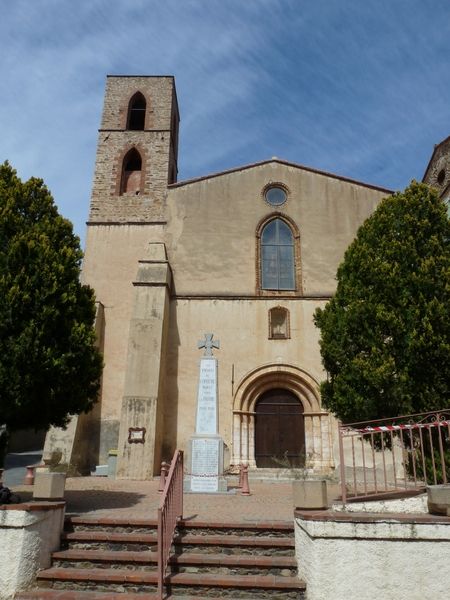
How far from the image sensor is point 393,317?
9.45m

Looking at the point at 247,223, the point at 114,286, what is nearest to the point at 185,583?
the point at 114,286

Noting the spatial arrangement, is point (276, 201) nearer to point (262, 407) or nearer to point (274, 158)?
point (274, 158)

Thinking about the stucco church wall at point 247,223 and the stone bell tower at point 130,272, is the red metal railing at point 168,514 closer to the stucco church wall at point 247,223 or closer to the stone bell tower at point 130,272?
the stone bell tower at point 130,272

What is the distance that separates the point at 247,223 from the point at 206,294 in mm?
3235

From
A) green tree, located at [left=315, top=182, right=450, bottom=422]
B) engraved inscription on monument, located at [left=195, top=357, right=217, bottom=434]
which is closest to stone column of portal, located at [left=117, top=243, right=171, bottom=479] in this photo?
engraved inscription on monument, located at [left=195, top=357, right=217, bottom=434]

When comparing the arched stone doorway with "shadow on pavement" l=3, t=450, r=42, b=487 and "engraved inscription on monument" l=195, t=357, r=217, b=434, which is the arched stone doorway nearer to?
"engraved inscription on monument" l=195, t=357, r=217, b=434

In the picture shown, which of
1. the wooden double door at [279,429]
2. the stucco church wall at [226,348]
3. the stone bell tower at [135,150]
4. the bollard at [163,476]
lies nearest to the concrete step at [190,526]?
the bollard at [163,476]

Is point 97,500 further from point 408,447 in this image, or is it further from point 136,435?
point 408,447

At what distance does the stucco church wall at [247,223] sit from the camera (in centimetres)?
1750

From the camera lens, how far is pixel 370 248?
10539mm

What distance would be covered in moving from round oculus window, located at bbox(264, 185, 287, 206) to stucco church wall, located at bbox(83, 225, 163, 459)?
4.25 meters

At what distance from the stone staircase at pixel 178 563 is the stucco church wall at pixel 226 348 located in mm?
8666

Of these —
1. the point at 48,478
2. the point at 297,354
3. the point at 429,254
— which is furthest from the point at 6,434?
the point at 297,354

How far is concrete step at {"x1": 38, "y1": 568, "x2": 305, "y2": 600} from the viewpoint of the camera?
5.69 metres
